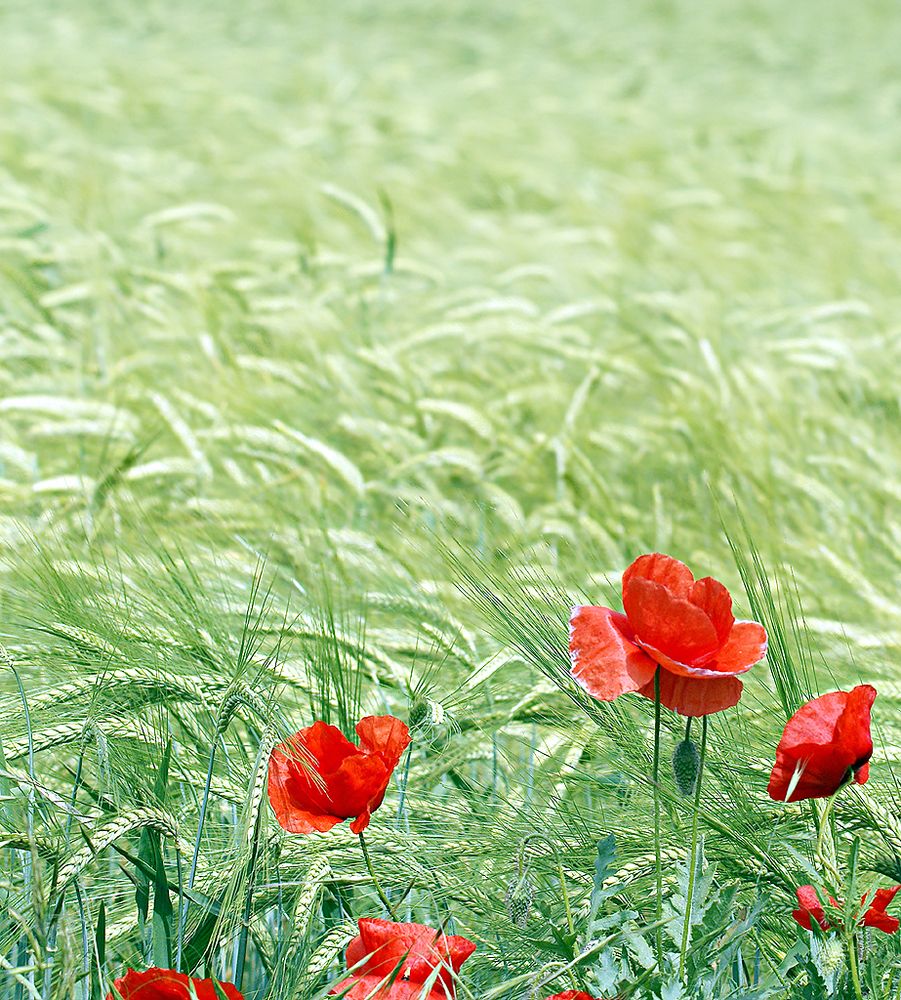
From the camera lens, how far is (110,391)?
174cm

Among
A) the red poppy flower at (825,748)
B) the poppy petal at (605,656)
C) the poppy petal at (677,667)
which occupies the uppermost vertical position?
the poppy petal at (677,667)

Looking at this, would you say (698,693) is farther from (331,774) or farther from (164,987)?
(164,987)

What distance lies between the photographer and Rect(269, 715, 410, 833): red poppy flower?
65cm

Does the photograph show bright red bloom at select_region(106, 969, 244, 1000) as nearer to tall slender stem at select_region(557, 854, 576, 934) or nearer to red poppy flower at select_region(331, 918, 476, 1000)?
red poppy flower at select_region(331, 918, 476, 1000)

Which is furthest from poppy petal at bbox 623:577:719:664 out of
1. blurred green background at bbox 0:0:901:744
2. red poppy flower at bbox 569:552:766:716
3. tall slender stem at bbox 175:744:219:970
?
tall slender stem at bbox 175:744:219:970

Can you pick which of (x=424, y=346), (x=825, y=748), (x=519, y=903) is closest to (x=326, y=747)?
(x=519, y=903)

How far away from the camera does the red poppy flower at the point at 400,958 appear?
0.61 m

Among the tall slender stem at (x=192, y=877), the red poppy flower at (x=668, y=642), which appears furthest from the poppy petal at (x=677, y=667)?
the tall slender stem at (x=192, y=877)

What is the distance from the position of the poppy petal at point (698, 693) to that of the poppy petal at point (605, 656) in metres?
0.02

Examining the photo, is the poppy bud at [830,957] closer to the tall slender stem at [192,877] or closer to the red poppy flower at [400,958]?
the red poppy flower at [400,958]

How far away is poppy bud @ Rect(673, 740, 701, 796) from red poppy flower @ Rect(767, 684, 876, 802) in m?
0.04

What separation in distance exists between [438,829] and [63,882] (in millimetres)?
232

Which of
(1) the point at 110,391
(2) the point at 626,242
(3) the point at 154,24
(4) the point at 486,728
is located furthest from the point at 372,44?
(4) the point at 486,728

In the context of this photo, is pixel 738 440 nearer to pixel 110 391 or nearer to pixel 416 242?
pixel 110 391
